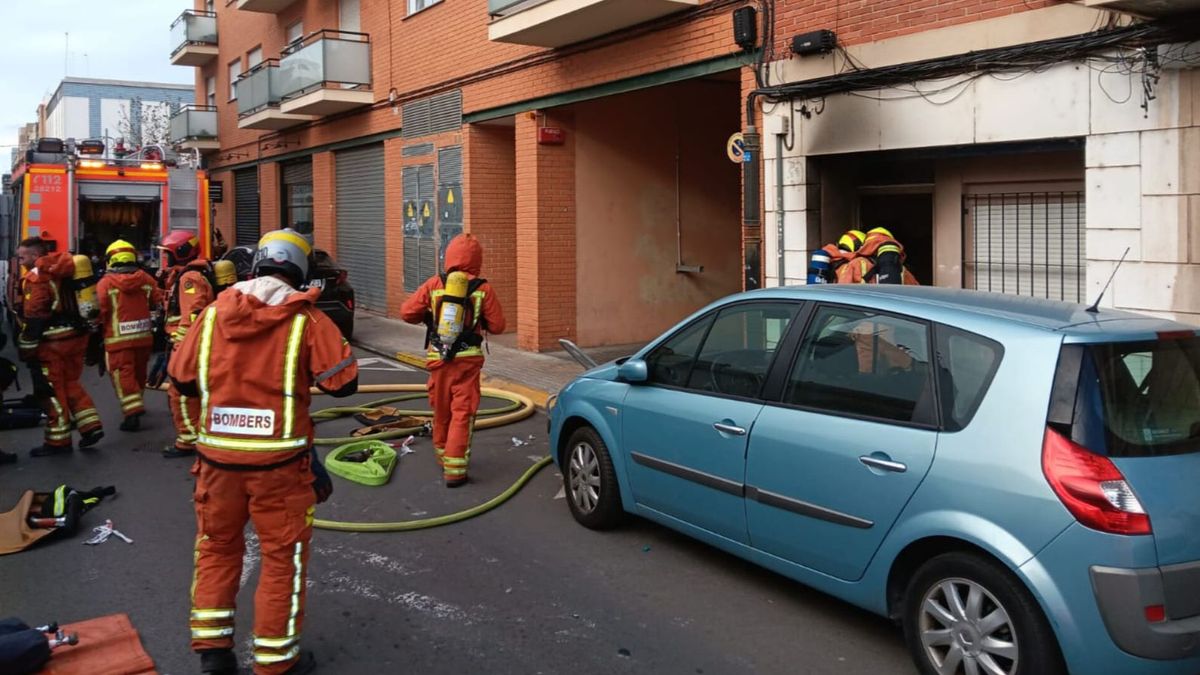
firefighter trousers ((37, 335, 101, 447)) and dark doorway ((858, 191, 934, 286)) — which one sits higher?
dark doorway ((858, 191, 934, 286))

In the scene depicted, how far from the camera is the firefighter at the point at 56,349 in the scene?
782cm

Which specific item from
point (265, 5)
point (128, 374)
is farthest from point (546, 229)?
point (265, 5)

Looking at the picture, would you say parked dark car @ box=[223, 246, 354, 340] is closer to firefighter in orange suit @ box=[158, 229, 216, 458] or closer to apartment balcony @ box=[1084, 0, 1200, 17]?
firefighter in orange suit @ box=[158, 229, 216, 458]

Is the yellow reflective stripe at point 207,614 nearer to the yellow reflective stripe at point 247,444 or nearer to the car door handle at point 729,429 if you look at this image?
the yellow reflective stripe at point 247,444

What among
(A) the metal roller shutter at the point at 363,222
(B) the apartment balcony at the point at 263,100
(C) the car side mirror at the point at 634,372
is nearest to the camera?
(C) the car side mirror at the point at 634,372

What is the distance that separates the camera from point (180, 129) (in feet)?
93.5

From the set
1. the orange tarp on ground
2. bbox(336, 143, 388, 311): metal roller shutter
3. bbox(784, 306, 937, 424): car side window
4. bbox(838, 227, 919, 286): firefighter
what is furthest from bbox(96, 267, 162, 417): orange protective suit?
bbox(336, 143, 388, 311): metal roller shutter

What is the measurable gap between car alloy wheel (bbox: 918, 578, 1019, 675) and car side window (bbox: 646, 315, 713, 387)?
1.80 metres

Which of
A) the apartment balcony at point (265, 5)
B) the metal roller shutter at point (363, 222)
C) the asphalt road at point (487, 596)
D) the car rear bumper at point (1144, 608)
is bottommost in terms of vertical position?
the asphalt road at point (487, 596)

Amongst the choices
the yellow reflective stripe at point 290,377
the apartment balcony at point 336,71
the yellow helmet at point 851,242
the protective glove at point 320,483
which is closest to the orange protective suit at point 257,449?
the yellow reflective stripe at point 290,377

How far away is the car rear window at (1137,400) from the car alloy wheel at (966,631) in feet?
2.21

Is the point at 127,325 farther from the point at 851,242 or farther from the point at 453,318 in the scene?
the point at 851,242

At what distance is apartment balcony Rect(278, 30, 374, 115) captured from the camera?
17.8 metres

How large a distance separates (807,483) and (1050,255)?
4822 mm
